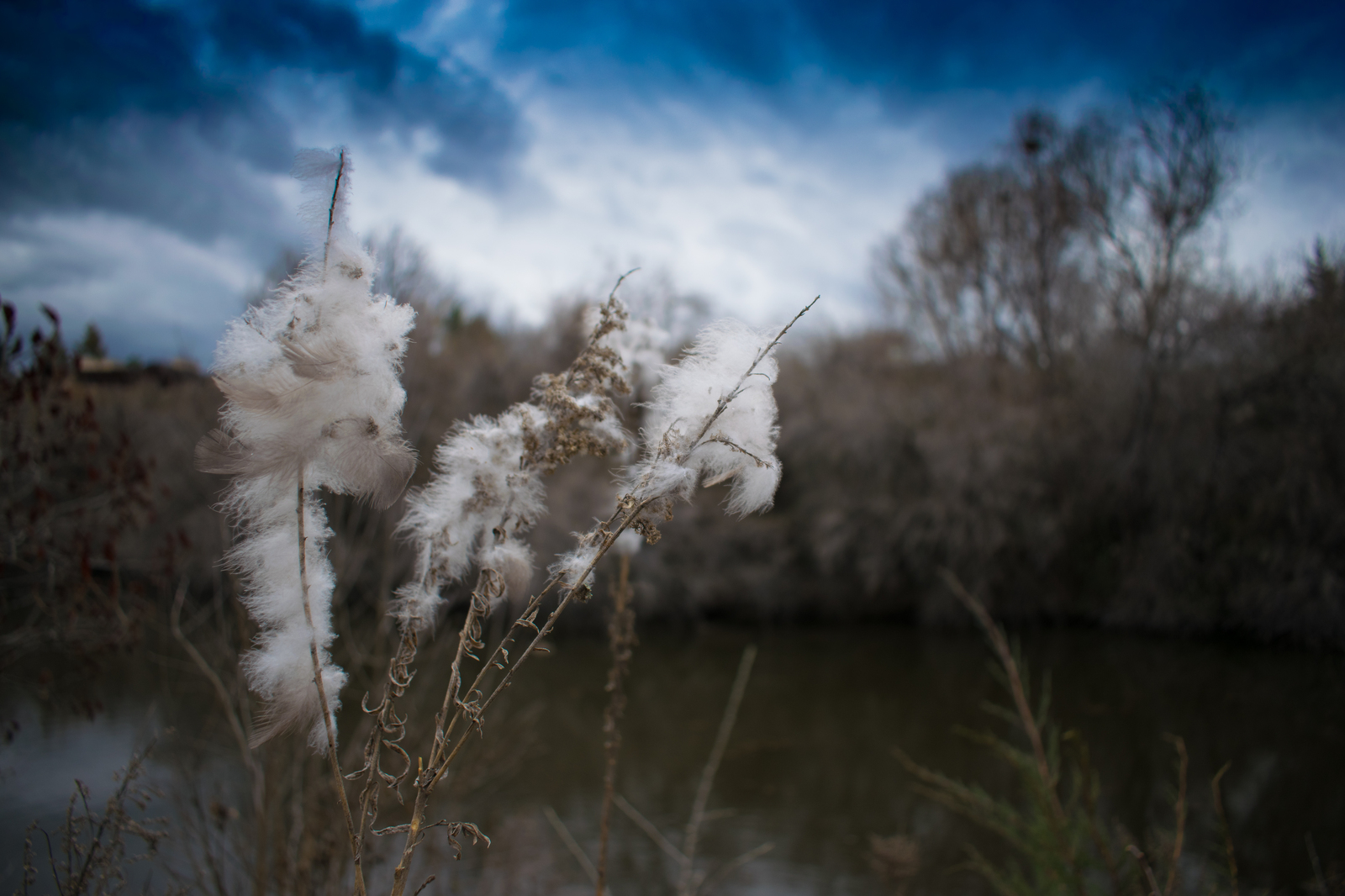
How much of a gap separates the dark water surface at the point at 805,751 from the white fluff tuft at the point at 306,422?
2.43m

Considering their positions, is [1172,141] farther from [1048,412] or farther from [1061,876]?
[1061,876]

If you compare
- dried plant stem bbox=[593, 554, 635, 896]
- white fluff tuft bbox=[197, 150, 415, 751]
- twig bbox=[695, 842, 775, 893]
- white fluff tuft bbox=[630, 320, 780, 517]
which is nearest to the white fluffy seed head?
white fluff tuft bbox=[197, 150, 415, 751]

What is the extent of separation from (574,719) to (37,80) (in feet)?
31.1

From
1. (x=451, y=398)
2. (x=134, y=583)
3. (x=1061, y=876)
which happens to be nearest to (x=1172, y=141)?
(x=451, y=398)

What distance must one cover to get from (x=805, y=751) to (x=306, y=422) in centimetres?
1036

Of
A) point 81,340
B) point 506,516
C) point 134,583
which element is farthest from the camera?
point 81,340

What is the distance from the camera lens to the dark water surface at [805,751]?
6734 mm

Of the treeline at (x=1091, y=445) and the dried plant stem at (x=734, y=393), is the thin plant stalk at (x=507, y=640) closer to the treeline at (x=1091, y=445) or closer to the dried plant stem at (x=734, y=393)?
the dried plant stem at (x=734, y=393)

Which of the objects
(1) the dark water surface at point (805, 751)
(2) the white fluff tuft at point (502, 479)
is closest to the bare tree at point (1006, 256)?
(1) the dark water surface at point (805, 751)

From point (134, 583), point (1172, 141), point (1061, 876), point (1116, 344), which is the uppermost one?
point (1172, 141)

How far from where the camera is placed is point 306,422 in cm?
81

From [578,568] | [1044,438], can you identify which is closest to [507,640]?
[578,568]

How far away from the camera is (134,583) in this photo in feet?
10.0

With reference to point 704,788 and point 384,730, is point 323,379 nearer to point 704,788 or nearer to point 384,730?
point 384,730
